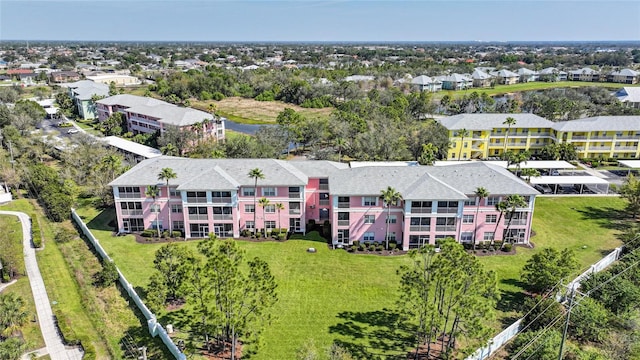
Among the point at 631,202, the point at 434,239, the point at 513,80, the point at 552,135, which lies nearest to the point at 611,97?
the point at 513,80

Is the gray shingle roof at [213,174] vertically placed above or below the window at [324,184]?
above

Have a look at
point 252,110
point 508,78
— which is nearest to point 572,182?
point 252,110

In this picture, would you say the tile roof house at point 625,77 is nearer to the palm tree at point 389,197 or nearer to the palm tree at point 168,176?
the palm tree at point 389,197

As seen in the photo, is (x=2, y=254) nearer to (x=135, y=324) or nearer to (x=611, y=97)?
(x=135, y=324)

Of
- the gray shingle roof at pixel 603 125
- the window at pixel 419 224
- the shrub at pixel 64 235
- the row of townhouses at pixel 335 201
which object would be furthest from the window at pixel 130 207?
the gray shingle roof at pixel 603 125

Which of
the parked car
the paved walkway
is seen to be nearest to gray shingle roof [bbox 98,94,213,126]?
the paved walkway
